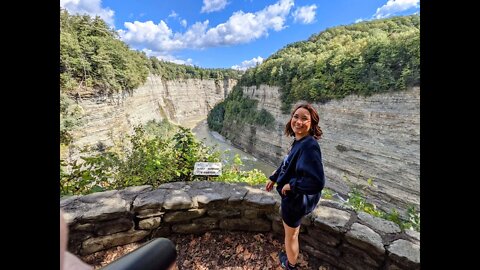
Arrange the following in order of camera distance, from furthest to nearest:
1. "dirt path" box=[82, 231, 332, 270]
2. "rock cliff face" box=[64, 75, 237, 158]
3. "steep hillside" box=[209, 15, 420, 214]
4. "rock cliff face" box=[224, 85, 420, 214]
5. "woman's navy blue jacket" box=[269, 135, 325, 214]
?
"steep hillside" box=[209, 15, 420, 214]
"rock cliff face" box=[224, 85, 420, 214]
"rock cliff face" box=[64, 75, 237, 158]
"dirt path" box=[82, 231, 332, 270]
"woman's navy blue jacket" box=[269, 135, 325, 214]

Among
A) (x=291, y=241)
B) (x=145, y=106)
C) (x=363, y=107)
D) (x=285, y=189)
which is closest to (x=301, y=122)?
(x=285, y=189)

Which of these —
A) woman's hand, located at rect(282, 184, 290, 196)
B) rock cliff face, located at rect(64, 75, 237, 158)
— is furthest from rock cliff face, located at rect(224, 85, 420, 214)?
rock cliff face, located at rect(64, 75, 237, 158)

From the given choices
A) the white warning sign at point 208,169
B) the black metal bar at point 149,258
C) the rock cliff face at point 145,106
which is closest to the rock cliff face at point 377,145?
the white warning sign at point 208,169

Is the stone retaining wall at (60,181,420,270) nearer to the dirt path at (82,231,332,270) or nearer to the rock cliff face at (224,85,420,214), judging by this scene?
the dirt path at (82,231,332,270)

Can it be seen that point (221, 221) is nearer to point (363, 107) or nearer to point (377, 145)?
point (377, 145)

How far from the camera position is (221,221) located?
2.54 m

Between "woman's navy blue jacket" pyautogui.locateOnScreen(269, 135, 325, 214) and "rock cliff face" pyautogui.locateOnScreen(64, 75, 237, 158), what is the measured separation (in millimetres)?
3692

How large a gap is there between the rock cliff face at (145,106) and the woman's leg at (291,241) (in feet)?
12.1

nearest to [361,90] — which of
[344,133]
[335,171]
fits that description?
[344,133]

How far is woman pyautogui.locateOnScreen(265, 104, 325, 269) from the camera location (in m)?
1.65

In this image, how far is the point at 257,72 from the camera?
2716cm

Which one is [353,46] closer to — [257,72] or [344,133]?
[344,133]

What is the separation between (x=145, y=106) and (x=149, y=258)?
65.4ft

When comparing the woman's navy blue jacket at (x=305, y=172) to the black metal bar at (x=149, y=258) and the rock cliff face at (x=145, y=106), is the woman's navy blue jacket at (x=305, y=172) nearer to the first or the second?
the black metal bar at (x=149, y=258)
